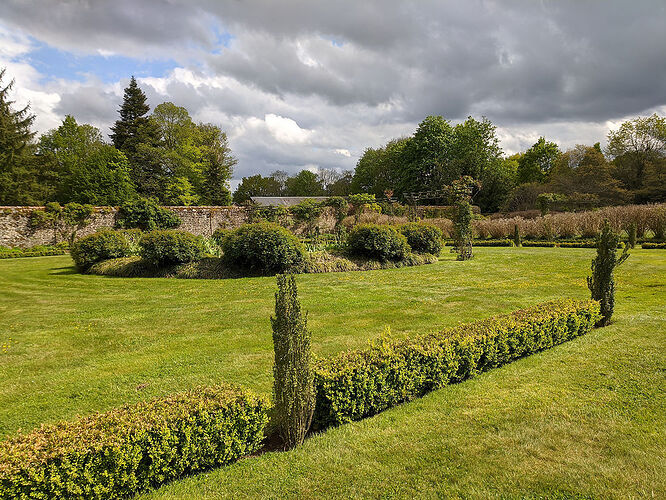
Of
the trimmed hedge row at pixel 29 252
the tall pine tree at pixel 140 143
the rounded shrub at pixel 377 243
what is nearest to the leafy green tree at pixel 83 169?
the tall pine tree at pixel 140 143

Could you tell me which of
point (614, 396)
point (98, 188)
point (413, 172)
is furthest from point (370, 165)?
point (614, 396)

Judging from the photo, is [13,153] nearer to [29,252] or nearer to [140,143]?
[140,143]

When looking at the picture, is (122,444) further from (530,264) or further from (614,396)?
(530,264)

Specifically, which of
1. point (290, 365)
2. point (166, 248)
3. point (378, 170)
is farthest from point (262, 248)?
point (378, 170)

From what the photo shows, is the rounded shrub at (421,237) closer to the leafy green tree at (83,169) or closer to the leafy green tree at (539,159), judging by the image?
the leafy green tree at (83,169)

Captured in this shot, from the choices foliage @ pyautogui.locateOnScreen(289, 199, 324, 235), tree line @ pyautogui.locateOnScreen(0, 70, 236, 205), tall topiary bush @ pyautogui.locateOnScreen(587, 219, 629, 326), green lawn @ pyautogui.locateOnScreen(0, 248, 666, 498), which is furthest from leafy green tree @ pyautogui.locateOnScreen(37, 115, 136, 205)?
tall topiary bush @ pyautogui.locateOnScreen(587, 219, 629, 326)

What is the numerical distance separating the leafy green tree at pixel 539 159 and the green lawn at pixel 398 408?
146 ft

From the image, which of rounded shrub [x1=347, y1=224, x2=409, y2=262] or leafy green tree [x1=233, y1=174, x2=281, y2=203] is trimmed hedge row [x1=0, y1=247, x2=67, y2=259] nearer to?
rounded shrub [x1=347, y1=224, x2=409, y2=262]

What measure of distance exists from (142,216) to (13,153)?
1560 centimetres

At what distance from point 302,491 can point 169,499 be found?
929 millimetres

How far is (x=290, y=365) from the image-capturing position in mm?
2990

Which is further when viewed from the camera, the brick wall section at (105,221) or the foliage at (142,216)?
the foliage at (142,216)

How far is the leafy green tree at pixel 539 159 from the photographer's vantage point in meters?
47.8

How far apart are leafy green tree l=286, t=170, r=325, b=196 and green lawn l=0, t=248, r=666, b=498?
5947 cm
